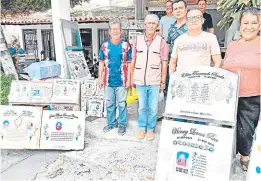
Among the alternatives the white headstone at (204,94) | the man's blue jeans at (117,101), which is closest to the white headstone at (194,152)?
the white headstone at (204,94)

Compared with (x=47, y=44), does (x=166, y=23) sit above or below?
above

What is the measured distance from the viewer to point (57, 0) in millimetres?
4535

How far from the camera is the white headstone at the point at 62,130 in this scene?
317 cm

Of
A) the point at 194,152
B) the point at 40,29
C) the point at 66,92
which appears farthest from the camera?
the point at 40,29

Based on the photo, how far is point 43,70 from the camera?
13.5 ft

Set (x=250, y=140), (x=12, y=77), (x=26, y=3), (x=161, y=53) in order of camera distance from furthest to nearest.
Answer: (x=26, y=3), (x=12, y=77), (x=161, y=53), (x=250, y=140)

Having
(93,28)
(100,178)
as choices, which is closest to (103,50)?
(100,178)

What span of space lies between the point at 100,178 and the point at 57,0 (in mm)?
3100

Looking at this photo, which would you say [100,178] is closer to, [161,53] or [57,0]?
[161,53]

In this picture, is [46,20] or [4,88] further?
[46,20]

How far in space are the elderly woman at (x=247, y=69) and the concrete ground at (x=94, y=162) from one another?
43cm

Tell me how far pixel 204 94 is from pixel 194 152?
480 mm

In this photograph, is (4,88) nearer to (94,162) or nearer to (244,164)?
(94,162)

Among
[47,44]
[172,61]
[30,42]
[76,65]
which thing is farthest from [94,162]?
[30,42]
